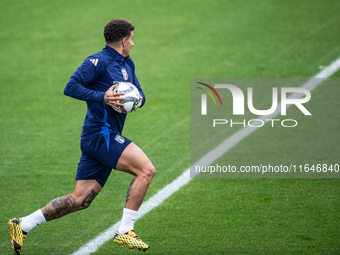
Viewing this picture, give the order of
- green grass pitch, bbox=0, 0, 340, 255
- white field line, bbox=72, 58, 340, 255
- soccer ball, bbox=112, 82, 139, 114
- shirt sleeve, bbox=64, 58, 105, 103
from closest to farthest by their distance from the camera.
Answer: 1. shirt sleeve, bbox=64, 58, 105, 103
2. soccer ball, bbox=112, 82, 139, 114
3. white field line, bbox=72, 58, 340, 255
4. green grass pitch, bbox=0, 0, 340, 255

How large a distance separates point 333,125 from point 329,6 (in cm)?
627

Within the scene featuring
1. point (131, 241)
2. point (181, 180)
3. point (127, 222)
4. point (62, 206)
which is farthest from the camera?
point (181, 180)

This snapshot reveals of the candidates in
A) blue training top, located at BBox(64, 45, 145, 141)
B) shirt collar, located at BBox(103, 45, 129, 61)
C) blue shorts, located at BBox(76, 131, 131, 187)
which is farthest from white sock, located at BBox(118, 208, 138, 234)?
shirt collar, located at BBox(103, 45, 129, 61)

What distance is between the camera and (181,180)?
20.3 feet

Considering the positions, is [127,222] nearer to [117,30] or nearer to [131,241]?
[131,241]

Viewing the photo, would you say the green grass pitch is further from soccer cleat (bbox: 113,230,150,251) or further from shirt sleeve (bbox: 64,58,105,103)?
shirt sleeve (bbox: 64,58,105,103)

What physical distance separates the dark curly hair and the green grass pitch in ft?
7.22

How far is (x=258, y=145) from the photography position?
7.03 meters

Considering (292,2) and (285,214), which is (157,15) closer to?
(292,2)

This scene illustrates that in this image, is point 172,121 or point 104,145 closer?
point 104,145

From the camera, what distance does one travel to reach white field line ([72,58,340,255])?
4812 mm

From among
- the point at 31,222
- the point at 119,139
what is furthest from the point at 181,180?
the point at 31,222

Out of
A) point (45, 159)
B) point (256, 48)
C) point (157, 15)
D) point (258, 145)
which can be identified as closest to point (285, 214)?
point (258, 145)

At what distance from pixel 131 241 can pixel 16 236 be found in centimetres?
126
